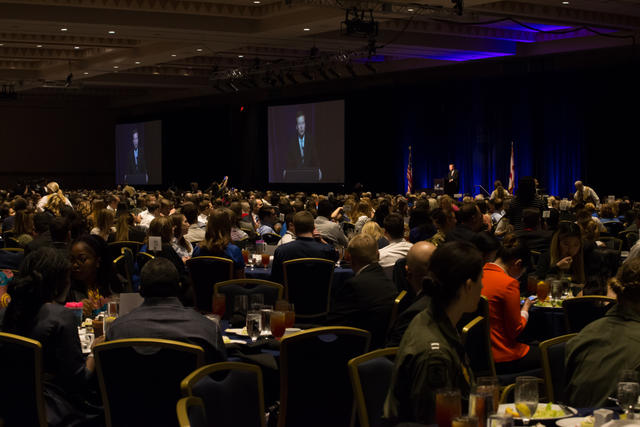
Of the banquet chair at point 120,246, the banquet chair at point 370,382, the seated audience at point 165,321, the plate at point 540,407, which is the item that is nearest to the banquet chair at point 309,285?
the banquet chair at point 120,246

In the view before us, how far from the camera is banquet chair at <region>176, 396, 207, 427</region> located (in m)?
2.53

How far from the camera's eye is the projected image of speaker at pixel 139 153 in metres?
34.5

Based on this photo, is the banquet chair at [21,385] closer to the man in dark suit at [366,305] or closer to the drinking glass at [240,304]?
the man in dark suit at [366,305]

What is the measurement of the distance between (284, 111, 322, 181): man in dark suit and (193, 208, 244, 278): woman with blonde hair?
784 inches

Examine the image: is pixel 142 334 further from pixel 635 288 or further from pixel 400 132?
pixel 400 132

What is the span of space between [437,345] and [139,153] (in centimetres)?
3423

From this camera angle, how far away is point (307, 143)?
27266mm

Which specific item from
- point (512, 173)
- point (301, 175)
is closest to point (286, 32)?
point (512, 173)

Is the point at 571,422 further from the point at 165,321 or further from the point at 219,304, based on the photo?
the point at 219,304

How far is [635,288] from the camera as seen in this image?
3.16 meters

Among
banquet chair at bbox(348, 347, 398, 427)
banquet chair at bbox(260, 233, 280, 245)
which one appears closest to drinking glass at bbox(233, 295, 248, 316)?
banquet chair at bbox(348, 347, 398, 427)

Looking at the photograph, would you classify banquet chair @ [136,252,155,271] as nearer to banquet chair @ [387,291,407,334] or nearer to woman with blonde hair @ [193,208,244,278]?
woman with blonde hair @ [193,208,244,278]

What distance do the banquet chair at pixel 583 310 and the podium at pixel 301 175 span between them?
2206 cm

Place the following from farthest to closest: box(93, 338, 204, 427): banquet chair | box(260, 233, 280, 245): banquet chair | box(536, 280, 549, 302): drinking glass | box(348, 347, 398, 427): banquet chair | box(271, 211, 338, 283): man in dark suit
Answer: box(260, 233, 280, 245): banquet chair
box(271, 211, 338, 283): man in dark suit
box(536, 280, 549, 302): drinking glass
box(93, 338, 204, 427): banquet chair
box(348, 347, 398, 427): banquet chair
